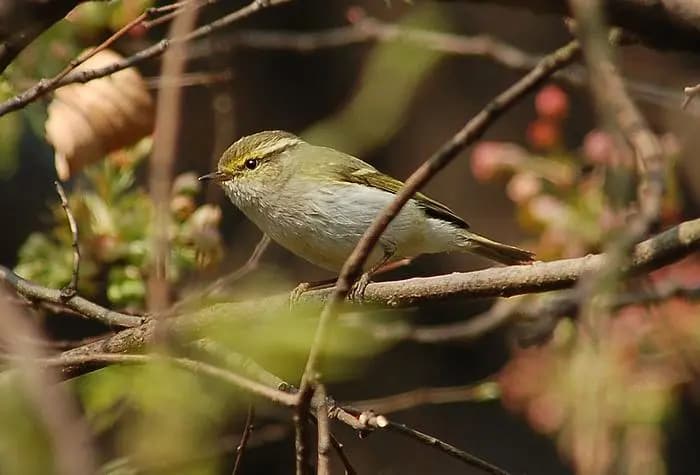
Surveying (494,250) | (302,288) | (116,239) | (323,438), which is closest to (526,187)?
(494,250)

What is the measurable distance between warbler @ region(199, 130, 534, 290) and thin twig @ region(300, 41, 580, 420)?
1.93 m

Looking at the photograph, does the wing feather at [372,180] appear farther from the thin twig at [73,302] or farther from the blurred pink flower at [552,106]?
Answer: the thin twig at [73,302]

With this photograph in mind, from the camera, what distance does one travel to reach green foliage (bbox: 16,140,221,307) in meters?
3.11

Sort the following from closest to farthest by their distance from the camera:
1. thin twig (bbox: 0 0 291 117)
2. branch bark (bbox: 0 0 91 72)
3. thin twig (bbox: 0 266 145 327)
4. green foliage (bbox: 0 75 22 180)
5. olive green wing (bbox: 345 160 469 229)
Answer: branch bark (bbox: 0 0 91 72) → thin twig (bbox: 0 0 291 117) → thin twig (bbox: 0 266 145 327) → green foliage (bbox: 0 75 22 180) → olive green wing (bbox: 345 160 469 229)

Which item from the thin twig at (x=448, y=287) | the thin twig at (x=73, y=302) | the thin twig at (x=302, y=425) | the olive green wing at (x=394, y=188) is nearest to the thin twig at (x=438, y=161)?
the thin twig at (x=302, y=425)

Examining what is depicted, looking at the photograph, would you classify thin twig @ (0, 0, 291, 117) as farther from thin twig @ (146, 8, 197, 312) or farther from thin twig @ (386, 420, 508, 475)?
thin twig @ (146, 8, 197, 312)

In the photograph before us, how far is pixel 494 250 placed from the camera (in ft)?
12.9

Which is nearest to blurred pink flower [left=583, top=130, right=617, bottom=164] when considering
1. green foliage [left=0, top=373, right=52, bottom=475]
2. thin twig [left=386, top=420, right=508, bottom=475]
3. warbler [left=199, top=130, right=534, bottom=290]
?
warbler [left=199, top=130, right=534, bottom=290]

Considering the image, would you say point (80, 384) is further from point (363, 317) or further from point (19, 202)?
point (19, 202)

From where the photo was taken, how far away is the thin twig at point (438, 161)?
127 centimetres

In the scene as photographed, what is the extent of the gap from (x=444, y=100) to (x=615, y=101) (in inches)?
212

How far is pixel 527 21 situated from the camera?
6.54 meters

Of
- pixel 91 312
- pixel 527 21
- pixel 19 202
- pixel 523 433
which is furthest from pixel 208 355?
pixel 527 21

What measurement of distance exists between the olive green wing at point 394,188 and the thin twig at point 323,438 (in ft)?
6.67
